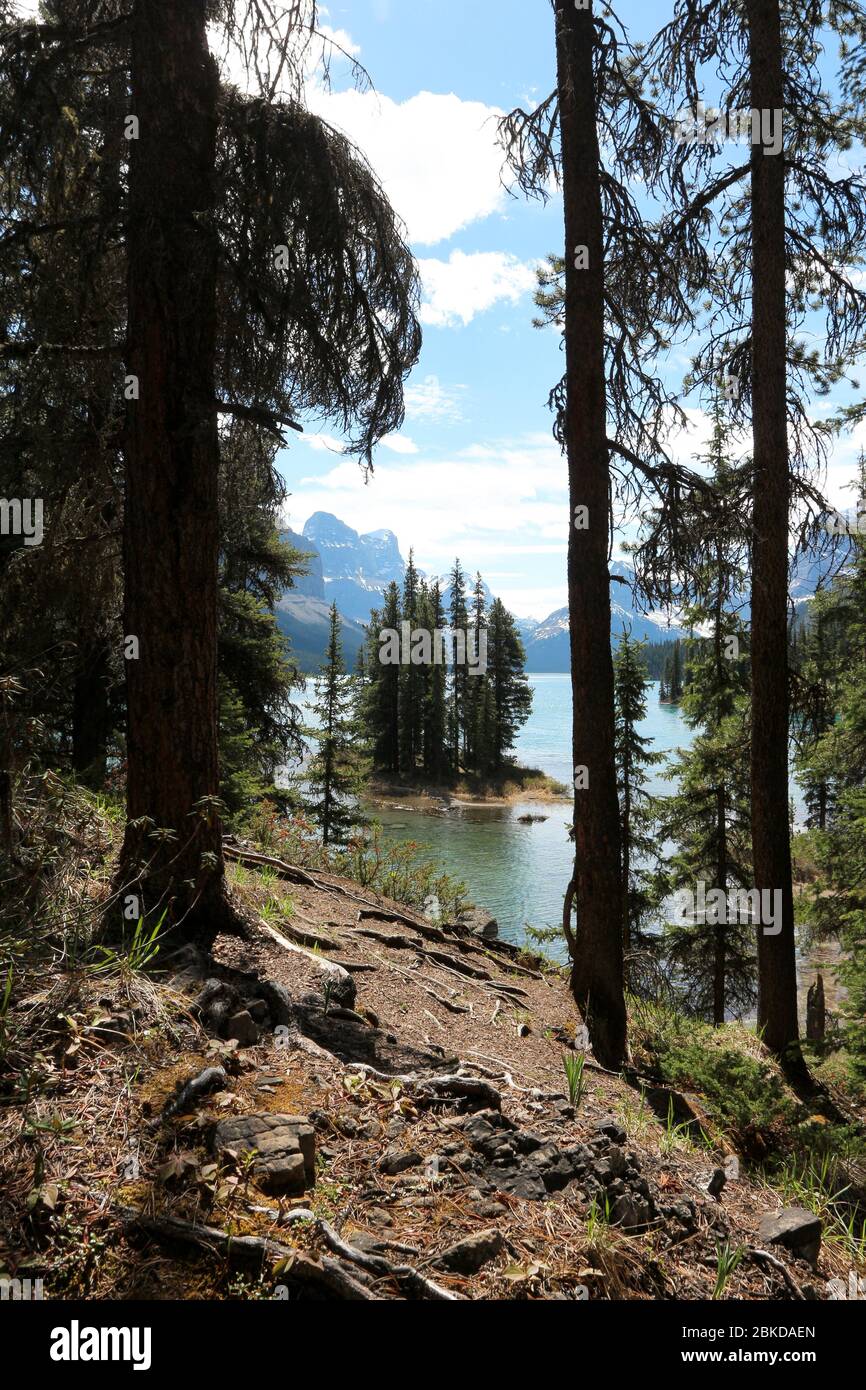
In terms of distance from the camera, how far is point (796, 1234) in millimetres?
2963

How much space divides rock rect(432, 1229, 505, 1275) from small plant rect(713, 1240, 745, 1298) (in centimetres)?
77

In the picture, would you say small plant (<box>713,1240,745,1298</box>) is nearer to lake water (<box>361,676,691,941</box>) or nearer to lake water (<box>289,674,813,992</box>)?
lake water (<box>289,674,813,992</box>)

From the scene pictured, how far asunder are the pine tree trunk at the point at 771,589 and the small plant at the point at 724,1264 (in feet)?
19.4

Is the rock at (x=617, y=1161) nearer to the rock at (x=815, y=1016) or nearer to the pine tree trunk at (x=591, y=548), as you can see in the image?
the pine tree trunk at (x=591, y=548)

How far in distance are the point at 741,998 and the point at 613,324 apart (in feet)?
48.3

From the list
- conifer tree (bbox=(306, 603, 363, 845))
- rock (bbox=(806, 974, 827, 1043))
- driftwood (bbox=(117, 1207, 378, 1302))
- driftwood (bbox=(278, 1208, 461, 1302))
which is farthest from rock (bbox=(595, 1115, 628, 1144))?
conifer tree (bbox=(306, 603, 363, 845))

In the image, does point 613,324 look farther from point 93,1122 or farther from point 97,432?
point 93,1122

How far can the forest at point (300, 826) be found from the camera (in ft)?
8.13

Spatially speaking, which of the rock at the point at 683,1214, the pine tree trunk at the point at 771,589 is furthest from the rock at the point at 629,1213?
the pine tree trunk at the point at 771,589

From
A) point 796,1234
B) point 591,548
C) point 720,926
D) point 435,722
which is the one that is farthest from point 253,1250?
point 435,722

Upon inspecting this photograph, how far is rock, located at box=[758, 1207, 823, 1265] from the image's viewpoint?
294 centimetres

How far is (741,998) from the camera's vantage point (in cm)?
1655

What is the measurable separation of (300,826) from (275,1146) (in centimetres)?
849

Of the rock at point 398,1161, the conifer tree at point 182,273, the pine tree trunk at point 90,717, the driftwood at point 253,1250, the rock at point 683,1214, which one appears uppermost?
the conifer tree at point 182,273
